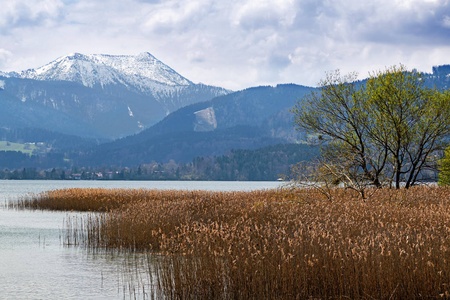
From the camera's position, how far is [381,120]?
3800 centimetres

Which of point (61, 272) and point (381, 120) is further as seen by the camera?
point (381, 120)

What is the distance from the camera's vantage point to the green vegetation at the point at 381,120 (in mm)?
37906

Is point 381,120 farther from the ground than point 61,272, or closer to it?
farther from the ground

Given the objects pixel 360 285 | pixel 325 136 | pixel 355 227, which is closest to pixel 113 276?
pixel 355 227

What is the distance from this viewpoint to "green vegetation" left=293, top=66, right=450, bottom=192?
1492 inches

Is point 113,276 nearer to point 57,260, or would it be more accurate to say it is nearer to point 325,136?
point 57,260

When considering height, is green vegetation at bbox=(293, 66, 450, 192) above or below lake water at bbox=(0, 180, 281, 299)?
above

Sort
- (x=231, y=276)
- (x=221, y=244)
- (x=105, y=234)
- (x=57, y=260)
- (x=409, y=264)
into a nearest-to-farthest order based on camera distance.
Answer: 1. (x=409, y=264)
2. (x=231, y=276)
3. (x=221, y=244)
4. (x=57, y=260)
5. (x=105, y=234)

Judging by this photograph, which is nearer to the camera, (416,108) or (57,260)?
(57,260)

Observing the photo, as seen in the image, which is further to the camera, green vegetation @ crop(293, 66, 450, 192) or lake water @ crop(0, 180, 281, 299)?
green vegetation @ crop(293, 66, 450, 192)

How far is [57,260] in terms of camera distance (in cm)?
2256

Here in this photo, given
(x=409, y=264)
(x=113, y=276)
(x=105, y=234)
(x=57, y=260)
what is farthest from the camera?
(x=105, y=234)

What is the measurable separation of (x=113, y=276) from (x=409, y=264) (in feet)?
36.0

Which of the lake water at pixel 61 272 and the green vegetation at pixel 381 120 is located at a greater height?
the green vegetation at pixel 381 120
